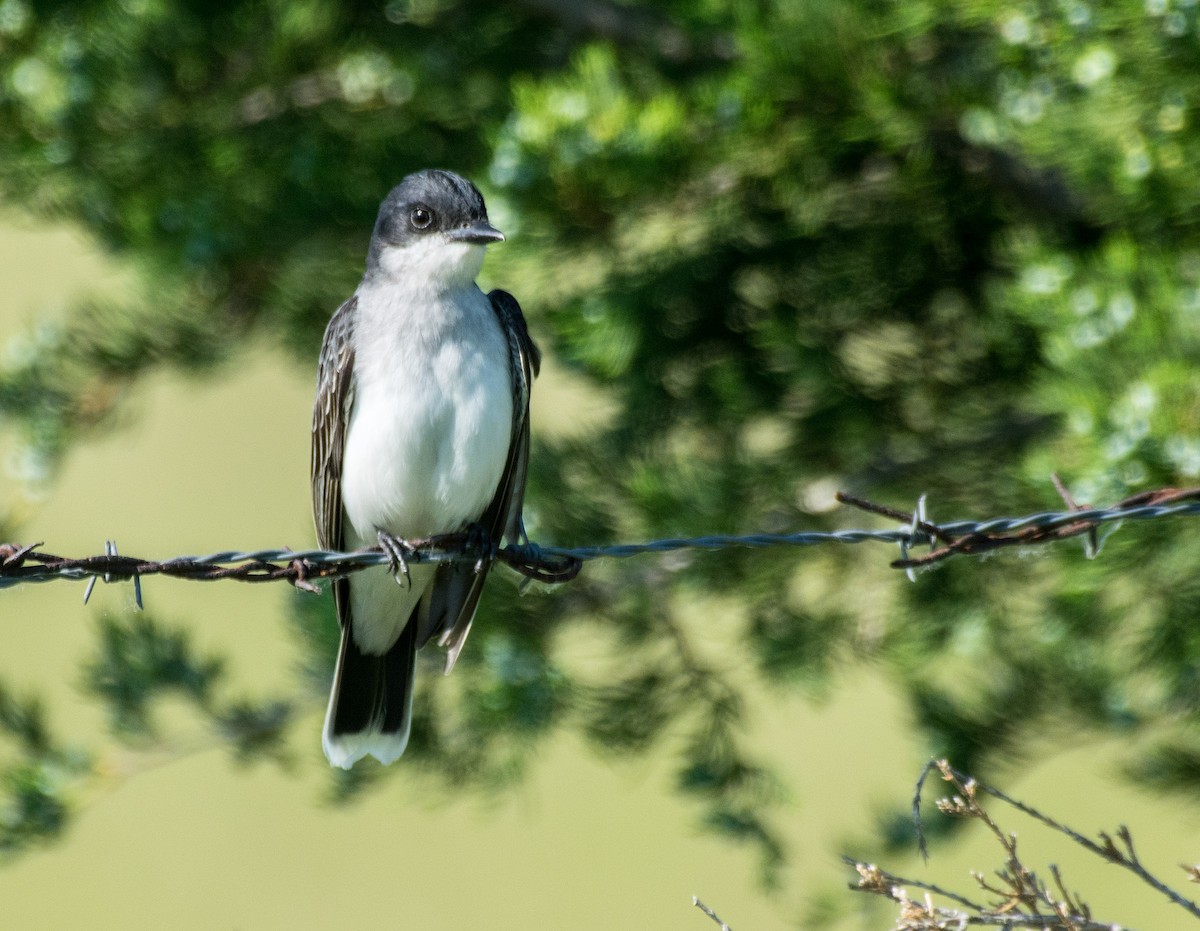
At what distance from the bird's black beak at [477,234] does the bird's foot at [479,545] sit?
0.78m

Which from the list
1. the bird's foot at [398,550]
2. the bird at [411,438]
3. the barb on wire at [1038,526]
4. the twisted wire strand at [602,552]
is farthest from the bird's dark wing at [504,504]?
the barb on wire at [1038,526]

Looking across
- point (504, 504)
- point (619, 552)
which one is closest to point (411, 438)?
point (504, 504)

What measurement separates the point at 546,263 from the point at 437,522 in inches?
34.3

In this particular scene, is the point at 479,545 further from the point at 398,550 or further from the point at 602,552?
the point at 602,552

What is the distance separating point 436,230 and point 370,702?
1397 mm

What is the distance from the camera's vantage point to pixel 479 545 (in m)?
4.09

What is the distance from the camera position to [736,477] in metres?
4.66

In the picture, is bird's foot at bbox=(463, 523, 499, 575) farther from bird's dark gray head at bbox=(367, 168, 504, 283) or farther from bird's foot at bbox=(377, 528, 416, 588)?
bird's dark gray head at bbox=(367, 168, 504, 283)

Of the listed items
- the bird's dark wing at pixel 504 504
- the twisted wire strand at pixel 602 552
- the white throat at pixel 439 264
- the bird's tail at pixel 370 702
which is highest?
the white throat at pixel 439 264

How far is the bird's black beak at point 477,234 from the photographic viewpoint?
13.5 ft

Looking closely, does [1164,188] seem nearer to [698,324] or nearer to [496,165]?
[698,324]

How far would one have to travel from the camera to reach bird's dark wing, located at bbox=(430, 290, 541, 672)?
4.17m

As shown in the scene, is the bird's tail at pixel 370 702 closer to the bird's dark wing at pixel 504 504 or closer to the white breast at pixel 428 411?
the bird's dark wing at pixel 504 504

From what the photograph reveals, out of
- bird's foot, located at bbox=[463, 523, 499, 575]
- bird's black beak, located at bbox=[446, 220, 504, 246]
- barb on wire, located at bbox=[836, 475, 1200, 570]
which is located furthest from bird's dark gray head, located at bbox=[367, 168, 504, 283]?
barb on wire, located at bbox=[836, 475, 1200, 570]
